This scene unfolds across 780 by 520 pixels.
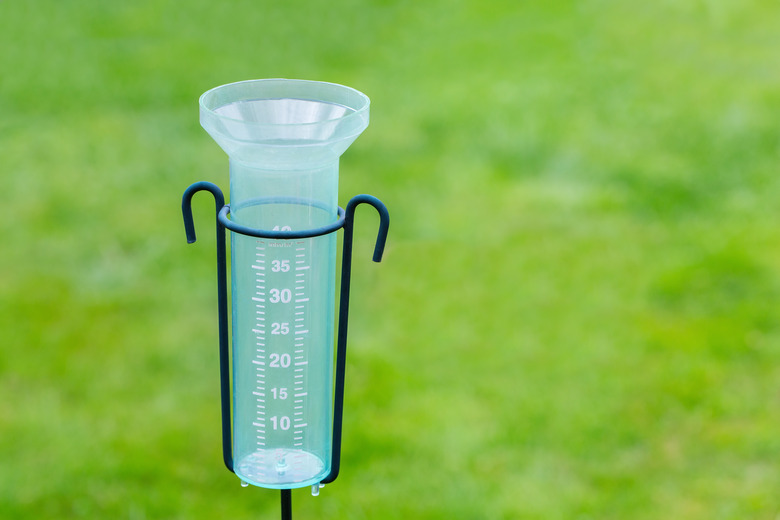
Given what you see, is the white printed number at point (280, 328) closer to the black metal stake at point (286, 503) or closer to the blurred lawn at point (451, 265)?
the black metal stake at point (286, 503)

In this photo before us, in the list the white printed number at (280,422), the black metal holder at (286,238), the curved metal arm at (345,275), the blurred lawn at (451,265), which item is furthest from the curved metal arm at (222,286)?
the blurred lawn at (451,265)

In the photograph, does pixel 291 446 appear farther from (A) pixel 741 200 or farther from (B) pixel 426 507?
(A) pixel 741 200

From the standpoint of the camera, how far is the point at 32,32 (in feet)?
23.0

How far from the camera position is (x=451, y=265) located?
15.0ft

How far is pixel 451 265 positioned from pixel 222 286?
272 cm

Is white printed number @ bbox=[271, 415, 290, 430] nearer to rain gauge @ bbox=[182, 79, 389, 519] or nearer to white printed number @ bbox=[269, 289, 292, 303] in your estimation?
rain gauge @ bbox=[182, 79, 389, 519]

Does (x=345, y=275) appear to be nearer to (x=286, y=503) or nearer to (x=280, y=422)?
(x=280, y=422)

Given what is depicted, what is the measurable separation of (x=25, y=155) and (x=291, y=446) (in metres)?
4.06

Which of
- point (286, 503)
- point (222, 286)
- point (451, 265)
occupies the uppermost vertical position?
point (222, 286)

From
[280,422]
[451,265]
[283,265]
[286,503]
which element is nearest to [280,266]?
[283,265]

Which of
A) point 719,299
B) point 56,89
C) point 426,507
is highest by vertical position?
point 56,89

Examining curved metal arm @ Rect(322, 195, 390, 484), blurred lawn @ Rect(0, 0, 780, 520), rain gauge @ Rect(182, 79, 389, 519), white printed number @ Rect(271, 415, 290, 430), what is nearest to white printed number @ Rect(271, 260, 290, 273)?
rain gauge @ Rect(182, 79, 389, 519)

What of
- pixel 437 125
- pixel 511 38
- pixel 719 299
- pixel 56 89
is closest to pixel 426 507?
pixel 719 299

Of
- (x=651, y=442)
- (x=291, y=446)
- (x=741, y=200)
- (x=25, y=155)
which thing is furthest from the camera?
(x=25, y=155)
